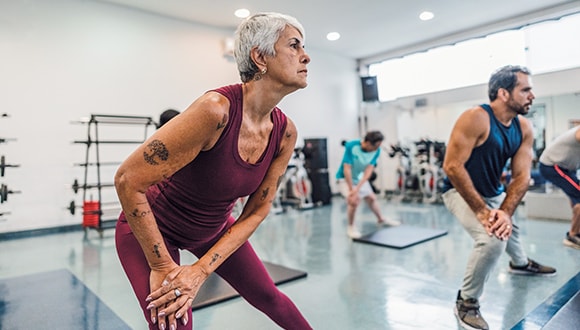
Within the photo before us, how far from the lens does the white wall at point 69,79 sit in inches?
178

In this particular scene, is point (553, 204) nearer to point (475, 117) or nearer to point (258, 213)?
point (475, 117)

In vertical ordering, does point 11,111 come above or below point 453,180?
above

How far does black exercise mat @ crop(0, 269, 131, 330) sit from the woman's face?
166 centimetres

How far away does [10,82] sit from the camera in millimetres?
4488

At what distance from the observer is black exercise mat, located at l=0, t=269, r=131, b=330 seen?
2.01m

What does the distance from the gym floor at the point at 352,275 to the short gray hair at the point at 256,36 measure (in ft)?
4.75

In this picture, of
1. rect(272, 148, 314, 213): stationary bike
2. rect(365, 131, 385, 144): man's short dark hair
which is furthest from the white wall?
rect(365, 131, 385, 144): man's short dark hair

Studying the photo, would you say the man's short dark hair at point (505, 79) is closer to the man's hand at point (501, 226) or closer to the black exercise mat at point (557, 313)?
the man's hand at point (501, 226)

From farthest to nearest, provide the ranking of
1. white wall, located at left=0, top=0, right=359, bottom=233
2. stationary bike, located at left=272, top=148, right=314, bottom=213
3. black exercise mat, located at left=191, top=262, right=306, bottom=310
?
stationary bike, located at left=272, top=148, right=314, bottom=213 < white wall, located at left=0, top=0, right=359, bottom=233 < black exercise mat, located at left=191, top=262, right=306, bottom=310

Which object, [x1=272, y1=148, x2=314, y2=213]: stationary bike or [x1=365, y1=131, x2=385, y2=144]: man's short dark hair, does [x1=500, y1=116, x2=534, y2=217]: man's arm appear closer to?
[x1=365, y1=131, x2=385, y2=144]: man's short dark hair

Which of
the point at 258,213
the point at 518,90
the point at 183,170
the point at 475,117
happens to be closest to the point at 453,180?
the point at 475,117

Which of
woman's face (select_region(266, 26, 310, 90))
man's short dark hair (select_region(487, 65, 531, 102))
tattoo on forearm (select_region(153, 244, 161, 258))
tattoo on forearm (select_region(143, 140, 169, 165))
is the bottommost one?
tattoo on forearm (select_region(153, 244, 161, 258))

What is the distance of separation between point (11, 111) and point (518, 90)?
5269 millimetres

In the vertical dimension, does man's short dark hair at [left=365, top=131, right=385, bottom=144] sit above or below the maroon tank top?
above
